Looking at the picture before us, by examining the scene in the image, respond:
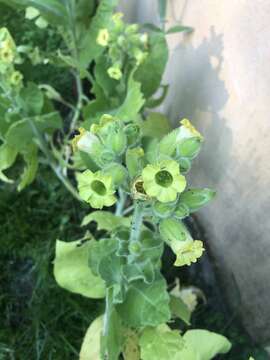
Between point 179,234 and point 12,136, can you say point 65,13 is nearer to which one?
point 12,136

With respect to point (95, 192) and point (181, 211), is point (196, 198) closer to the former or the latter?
point (181, 211)

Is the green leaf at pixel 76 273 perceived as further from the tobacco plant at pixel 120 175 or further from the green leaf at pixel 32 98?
the green leaf at pixel 32 98

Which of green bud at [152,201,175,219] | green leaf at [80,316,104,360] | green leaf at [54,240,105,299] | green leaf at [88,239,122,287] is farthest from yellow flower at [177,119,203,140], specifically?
green leaf at [80,316,104,360]

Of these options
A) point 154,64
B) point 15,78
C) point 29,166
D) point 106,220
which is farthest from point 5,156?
point 154,64

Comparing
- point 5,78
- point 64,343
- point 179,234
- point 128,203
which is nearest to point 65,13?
point 5,78

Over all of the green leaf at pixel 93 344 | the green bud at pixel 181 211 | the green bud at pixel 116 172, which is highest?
the green bud at pixel 116 172

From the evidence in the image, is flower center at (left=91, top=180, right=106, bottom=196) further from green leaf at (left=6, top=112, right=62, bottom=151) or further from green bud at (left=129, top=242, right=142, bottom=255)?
green leaf at (left=6, top=112, right=62, bottom=151)

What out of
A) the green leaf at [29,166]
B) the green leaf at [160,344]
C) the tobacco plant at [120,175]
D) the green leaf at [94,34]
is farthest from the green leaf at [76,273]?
the green leaf at [94,34]
